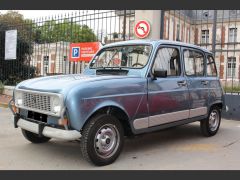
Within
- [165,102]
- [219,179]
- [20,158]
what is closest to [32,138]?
[20,158]

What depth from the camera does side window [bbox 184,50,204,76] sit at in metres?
6.70

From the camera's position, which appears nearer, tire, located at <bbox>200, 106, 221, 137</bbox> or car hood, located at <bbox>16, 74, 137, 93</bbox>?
car hood, located at <bbox>16, 74, 137, 93</bbox>

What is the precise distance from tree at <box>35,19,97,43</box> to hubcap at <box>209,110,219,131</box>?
20.2ft

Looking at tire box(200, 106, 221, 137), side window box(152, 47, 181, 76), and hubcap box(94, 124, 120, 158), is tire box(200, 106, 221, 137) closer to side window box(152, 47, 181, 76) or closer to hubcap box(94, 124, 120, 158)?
side window box(152, 47, 181, 76)

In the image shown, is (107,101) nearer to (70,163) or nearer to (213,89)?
(70,163)

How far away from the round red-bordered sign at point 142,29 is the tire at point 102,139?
608cm

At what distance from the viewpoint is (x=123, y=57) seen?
637 cm

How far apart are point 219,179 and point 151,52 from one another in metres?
2.49

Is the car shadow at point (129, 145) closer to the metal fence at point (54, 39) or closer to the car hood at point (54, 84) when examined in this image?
the car hood at point (54, 84)

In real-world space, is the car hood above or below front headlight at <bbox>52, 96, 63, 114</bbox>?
above

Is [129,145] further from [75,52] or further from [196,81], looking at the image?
[75,52]

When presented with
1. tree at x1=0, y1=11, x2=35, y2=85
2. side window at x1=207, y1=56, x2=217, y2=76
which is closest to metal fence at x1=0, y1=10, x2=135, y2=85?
tree at x1=0, y1=11, x2=35, y2=85

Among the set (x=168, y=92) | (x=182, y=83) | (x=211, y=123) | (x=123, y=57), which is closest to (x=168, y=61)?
(x=182, y=83)

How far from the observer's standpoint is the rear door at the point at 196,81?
6.59 metres
